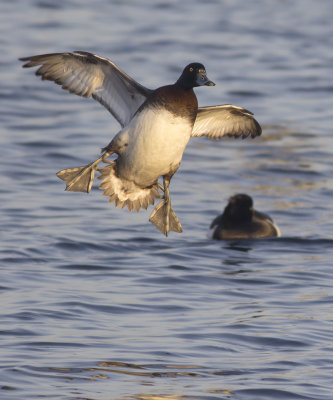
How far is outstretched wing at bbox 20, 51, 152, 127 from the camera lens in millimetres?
8289

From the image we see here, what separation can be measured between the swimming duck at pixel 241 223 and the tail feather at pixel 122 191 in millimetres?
4951

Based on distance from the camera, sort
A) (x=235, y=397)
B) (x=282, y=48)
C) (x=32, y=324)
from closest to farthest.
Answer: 1. (x=235, y=397)
2. (x=32, y=324)
3. (x=282, y=48)

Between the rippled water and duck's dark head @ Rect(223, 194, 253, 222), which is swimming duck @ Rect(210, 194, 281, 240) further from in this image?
the rippled water

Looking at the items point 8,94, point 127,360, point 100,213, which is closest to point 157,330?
point 127,360

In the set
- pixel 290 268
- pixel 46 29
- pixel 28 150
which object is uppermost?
pixel 46 29

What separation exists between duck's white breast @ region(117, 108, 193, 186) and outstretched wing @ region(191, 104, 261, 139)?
101cm

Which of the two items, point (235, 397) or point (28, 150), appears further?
point (28, 150)

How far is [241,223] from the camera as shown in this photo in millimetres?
13961

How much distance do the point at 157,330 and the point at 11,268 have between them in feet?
8.74

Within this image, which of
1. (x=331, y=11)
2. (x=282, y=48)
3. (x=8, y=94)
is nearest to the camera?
(x=8, y=94)

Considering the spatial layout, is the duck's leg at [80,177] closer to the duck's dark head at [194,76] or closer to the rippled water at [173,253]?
the duck's dark head at [194,76]

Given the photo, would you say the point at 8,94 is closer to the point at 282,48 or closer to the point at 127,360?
the point at 282,48

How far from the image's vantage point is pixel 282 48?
26547 mm

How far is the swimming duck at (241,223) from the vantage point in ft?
45.2
